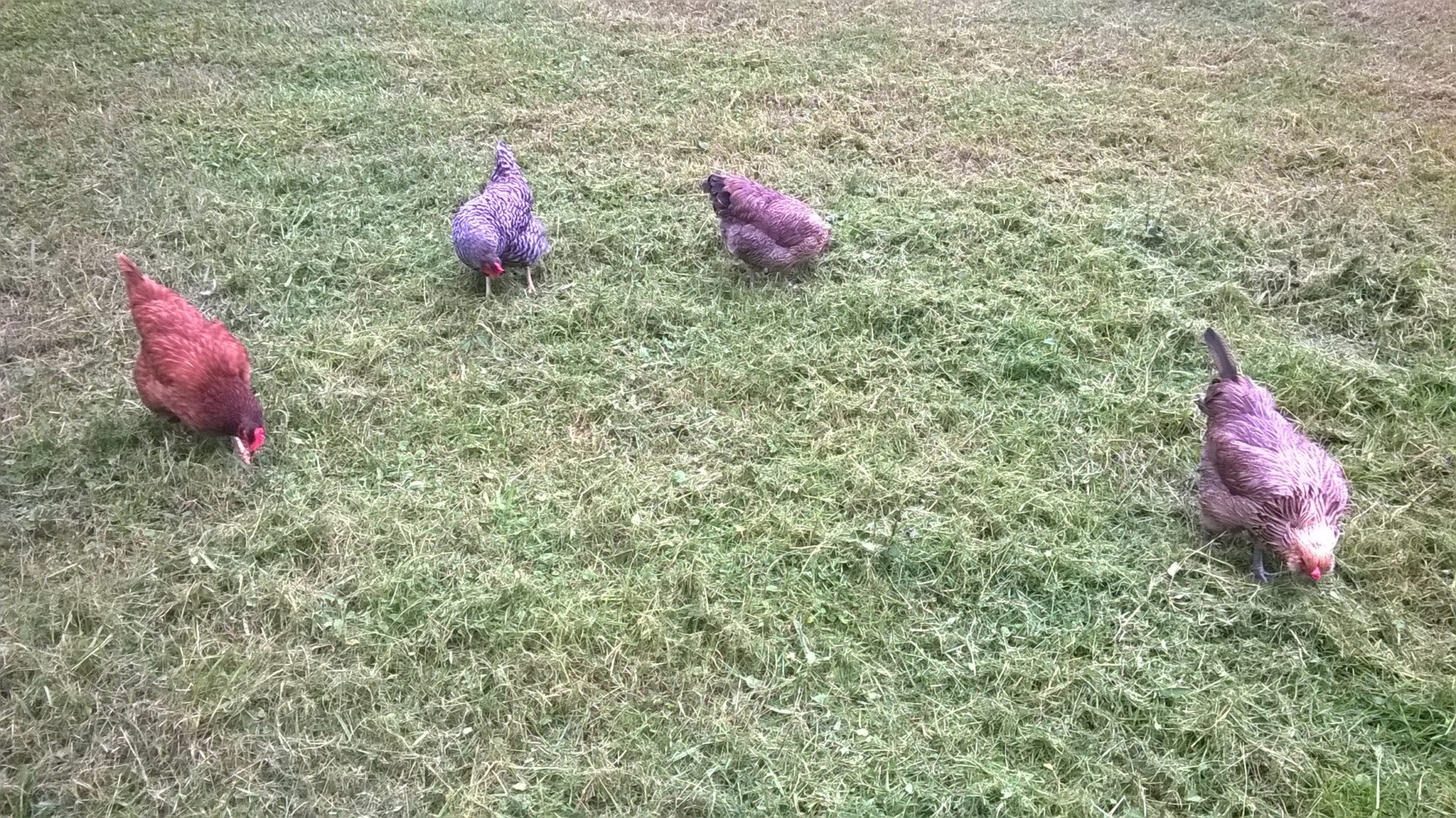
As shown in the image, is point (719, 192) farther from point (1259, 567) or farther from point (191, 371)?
point (1259, 567)

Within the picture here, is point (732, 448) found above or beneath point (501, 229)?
beneath

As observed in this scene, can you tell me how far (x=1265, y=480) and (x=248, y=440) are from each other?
378 centimetres

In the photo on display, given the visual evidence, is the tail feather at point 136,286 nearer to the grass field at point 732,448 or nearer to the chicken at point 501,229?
the grass field at point 732,448

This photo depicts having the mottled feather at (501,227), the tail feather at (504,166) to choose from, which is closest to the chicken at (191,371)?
the mottled feather at (501,227)

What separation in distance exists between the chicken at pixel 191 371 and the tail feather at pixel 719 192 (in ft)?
7.39

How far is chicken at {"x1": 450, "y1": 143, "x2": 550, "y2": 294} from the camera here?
386cm

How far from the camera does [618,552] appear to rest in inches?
120

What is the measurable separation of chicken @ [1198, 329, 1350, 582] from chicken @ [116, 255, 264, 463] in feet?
12.1

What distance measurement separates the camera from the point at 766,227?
13.2ft

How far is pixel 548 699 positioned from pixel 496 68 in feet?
16.1

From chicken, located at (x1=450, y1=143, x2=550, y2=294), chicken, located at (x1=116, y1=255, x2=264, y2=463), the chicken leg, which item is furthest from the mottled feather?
the chicken leg

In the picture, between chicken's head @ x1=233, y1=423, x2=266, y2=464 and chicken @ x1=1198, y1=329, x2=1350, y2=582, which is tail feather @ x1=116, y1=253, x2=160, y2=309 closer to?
chicken's head @ x1=233, y1=423, x2=266, y2=464

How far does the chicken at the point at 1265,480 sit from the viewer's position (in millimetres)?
2719

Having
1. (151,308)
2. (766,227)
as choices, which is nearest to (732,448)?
(766,227)
